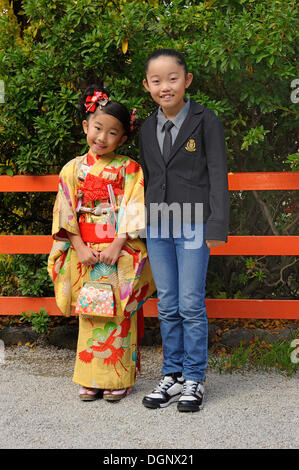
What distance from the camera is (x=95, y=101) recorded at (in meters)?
2.98

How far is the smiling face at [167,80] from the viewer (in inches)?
110

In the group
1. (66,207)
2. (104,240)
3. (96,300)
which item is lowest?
(96,300)

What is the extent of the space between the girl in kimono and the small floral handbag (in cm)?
5

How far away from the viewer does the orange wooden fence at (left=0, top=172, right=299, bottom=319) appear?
140 inches

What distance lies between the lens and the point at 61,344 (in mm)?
4055

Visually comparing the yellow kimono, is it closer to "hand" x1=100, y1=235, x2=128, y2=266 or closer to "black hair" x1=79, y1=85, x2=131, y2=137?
"hand" x1=100, y1=235, x2=128, y2=266

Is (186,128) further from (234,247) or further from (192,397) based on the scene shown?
(192,397)

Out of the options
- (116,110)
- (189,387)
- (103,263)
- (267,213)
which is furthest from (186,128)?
(267,213)

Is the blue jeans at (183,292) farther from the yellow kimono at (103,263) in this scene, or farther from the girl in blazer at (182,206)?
the yellow kimono at (103,263)

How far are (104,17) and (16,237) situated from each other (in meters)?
1.58

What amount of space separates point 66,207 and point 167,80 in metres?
0.87

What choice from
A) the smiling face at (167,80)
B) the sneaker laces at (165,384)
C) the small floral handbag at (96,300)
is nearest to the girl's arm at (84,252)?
the small floral handbag at (96,300)

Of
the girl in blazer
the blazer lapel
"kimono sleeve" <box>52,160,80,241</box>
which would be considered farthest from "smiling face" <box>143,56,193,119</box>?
"kimono sleeve" <box>52,160,80,241</box>

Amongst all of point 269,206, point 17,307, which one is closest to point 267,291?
point 269,206
